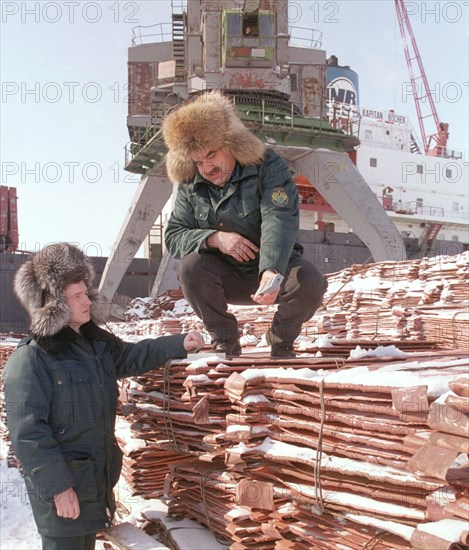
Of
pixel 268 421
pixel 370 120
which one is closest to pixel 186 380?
pixel 268 421

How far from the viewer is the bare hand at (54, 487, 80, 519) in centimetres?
278

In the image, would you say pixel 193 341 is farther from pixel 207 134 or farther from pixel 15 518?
pixel 15 518

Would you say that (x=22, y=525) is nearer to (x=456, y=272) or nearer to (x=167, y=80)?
(x=456, y=272)

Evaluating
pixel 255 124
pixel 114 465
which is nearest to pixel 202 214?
pixel 114 465

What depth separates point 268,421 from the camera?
2.64m

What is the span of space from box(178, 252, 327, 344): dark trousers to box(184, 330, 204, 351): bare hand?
10.0 inches

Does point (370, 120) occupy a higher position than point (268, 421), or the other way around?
point (370, 120)

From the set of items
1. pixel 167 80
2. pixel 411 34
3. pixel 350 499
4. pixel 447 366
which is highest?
pixel 411 34

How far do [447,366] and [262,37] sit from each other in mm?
16128

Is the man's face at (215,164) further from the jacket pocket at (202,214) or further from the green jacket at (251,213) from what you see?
the jacket pocket at (202,214)

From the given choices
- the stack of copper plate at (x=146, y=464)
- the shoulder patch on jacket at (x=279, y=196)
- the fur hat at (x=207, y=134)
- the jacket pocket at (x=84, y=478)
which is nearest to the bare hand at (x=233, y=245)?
the shoulder patch on jacket at (x=279, y=196)

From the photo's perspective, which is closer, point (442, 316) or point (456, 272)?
point (442, 316)

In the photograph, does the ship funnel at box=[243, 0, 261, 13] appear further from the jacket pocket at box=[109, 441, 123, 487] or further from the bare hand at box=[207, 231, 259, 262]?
the jacket pocket at box=[109, 441, 123, 487]

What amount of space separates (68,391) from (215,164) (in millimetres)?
1557
